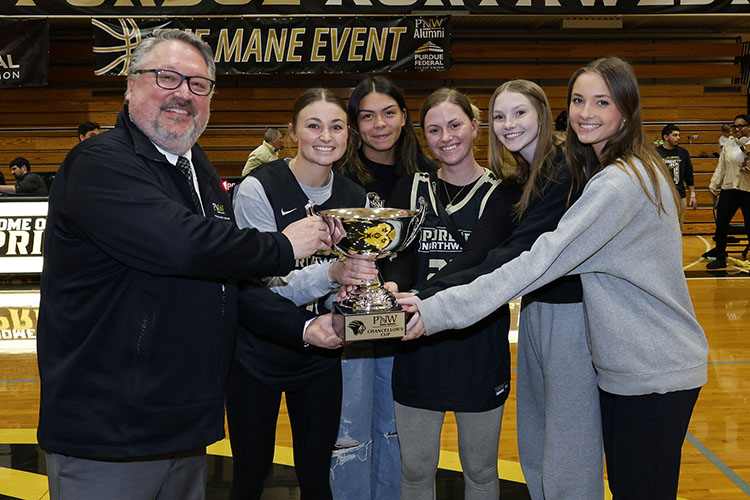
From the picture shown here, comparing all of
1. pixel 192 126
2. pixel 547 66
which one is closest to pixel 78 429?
pixel 192 126

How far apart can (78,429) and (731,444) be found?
10.5 ft

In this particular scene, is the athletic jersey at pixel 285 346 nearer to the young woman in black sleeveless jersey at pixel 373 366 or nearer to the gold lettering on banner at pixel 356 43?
the young woman in black sleeveless jersey at pixel 373 366

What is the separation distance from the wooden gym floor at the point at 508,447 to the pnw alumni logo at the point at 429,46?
19.7ft

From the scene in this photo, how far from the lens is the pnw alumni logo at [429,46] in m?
9.80

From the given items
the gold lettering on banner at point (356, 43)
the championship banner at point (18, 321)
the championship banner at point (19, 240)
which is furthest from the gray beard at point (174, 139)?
the gold lettering on banner at point (356, 43)

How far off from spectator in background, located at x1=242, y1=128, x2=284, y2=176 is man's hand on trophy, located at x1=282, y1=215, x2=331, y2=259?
7.60 metres

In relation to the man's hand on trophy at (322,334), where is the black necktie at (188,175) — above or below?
above

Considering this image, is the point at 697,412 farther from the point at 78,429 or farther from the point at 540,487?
the point at 78,429

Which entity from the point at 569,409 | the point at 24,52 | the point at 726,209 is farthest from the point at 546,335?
the point at 24,52

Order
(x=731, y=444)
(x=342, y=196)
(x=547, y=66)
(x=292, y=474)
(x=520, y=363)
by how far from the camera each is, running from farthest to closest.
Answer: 1. (x=547, y=66)
2. (x=731, y=444)
3. (x=292, y=474)
4. (x=342, y=196)
5. (x=520, y=363)

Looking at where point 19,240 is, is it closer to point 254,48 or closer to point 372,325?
point 254,48

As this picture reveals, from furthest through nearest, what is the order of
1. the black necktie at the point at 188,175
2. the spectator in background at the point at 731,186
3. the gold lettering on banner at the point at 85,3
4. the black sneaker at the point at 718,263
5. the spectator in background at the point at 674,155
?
1. the gold lettering on banner at the point at 85,3
2. the spectator in background at the point at 674,155
3. the black sneaker at the point at 718,263
4. the spectator in background at the point at 731,186
5. the black necktie at the point at 188,175

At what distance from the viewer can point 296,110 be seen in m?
2.45

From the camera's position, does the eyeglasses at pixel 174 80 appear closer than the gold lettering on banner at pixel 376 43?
Yes
